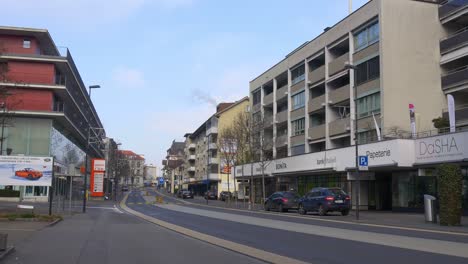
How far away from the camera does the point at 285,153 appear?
2413 inches

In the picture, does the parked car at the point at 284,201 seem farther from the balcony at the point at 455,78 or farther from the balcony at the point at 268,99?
the balcony at the point at 268,99

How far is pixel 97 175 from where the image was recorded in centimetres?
6819

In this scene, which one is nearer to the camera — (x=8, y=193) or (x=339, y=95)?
(x=339, y=95)

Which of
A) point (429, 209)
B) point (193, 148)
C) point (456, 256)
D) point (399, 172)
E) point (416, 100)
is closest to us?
point (456, 256)

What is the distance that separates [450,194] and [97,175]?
173 feet

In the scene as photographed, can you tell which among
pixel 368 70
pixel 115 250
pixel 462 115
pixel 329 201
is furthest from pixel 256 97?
pixel 115 250

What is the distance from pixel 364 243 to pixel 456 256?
11.0 feet

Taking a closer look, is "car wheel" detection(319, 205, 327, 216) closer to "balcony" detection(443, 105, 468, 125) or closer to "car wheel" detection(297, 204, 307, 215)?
"car wheel" detection(297, 204, 307, 215)

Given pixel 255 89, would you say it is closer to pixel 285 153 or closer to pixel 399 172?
pixel 285 153

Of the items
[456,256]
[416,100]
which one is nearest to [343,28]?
[416,100]

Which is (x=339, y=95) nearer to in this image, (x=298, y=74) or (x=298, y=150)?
(x=298, y=150)

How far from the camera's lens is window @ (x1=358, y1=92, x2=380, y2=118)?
41562 millimetres

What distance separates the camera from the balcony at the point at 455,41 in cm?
4075

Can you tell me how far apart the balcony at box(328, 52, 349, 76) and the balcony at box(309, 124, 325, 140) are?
5.48m
